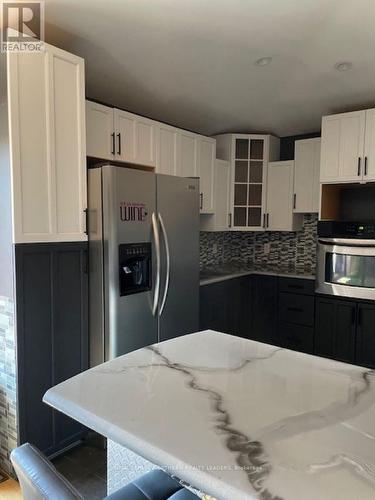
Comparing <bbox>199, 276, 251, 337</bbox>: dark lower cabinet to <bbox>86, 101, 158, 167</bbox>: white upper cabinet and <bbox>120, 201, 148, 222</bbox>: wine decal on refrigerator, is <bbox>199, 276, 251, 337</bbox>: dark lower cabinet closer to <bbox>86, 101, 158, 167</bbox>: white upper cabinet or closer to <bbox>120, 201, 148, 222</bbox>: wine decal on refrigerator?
<bbox>120, 201, 148, 222</bbox>: wine decal on refrigerator

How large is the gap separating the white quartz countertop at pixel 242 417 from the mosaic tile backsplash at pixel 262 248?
9.29 ft

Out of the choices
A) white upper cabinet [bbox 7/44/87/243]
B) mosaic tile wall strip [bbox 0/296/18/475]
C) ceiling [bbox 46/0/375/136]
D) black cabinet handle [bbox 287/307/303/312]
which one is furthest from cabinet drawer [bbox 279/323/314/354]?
mosaic tile wall strip [bbox 0/296/18/475]

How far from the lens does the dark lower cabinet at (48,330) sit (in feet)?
6.30

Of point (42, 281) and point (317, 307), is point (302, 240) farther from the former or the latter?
point (42, 281)

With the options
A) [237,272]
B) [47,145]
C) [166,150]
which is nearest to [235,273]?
[237,272]

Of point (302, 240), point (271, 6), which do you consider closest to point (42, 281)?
point (271, 6)

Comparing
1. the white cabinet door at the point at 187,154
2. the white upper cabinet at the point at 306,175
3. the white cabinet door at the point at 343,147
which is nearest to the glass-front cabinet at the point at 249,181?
the white upper cabinet at the point at 306,175

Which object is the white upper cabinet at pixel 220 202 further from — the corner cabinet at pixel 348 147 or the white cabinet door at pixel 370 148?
the white cabinet door at pixel 370 148

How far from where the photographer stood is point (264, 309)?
3811 mm

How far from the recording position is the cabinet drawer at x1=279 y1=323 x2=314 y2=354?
11.5 ft

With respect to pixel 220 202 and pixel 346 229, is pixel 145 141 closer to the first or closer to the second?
pixel 220 202

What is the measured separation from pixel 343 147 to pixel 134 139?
1819 millimetres

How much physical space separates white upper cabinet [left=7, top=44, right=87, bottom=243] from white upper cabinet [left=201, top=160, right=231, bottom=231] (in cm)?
180

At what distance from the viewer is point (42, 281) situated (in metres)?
1.99
